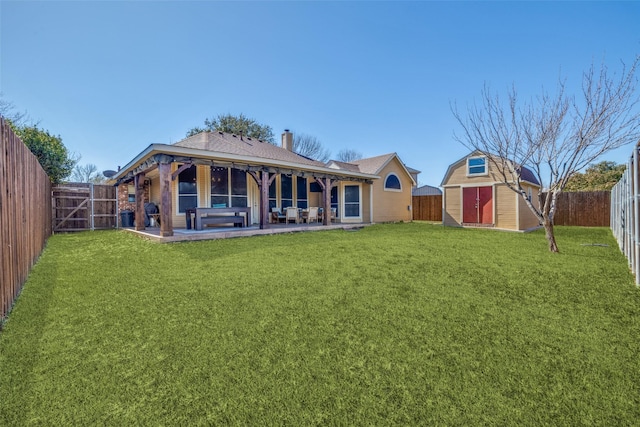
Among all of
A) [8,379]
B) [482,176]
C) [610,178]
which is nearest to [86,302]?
[8,379]

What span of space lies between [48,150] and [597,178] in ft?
106

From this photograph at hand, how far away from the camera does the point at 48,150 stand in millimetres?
11648

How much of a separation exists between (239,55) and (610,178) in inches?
986

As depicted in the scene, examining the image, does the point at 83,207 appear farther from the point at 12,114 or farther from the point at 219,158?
the point at 219,158

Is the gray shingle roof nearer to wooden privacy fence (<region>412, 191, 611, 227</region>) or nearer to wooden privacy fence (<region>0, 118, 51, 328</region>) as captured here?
wooden privacy fence (<region>412, 191, 611, 227</region>)

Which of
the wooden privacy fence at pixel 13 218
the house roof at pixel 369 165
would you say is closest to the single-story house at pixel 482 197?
the house roof at pixel 369 165

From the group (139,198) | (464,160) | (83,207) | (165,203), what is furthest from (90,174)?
(464,160)

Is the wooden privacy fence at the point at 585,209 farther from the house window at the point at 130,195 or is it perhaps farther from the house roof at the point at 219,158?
the house window at the point at 130,195

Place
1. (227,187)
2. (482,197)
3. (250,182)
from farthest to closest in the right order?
(482,197) < (250,182) < (227,187)

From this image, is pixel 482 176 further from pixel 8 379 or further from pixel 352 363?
pixel 8 379

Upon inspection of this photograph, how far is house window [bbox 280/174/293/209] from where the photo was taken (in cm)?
1274

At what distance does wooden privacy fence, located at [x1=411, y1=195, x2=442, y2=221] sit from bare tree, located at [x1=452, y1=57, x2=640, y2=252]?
349 inches

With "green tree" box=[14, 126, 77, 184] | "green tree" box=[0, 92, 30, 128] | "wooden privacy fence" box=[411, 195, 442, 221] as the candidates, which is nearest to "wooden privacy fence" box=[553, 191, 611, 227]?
"wooden privacy fence" box=[411, 195, 442, 221]

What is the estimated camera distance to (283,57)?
12188 mm
